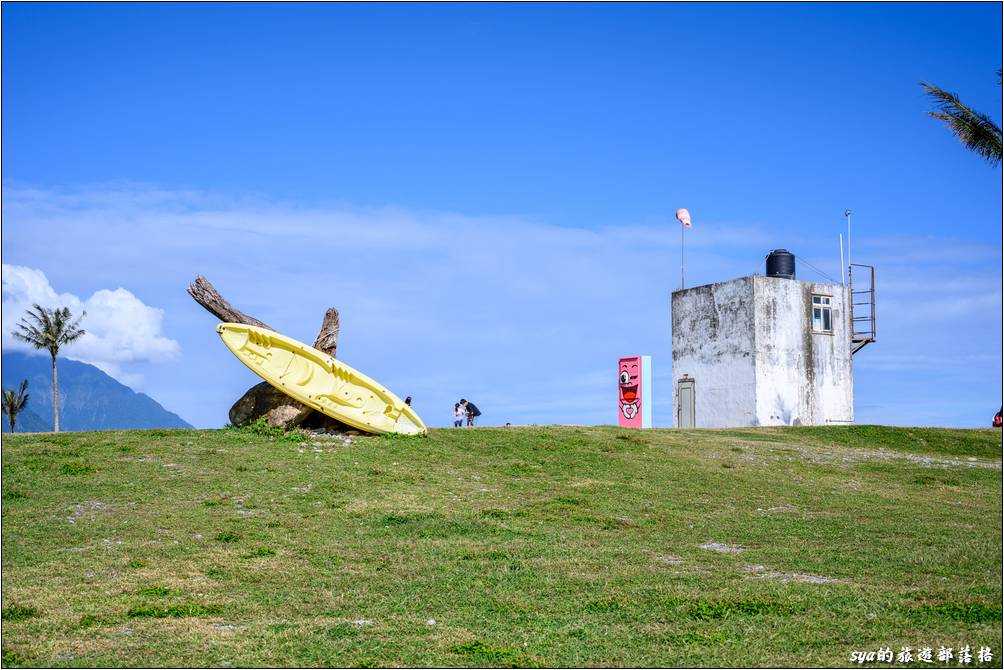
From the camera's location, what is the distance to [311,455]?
23.3m

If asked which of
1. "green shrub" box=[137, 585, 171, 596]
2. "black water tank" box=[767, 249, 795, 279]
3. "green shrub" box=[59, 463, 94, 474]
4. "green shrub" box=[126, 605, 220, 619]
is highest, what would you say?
"black water tank" box=[767, 249, 795, 279]

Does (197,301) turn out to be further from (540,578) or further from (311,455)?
(540,578)

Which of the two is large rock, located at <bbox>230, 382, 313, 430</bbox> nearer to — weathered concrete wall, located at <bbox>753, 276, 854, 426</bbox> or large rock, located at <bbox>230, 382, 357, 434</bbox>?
large rock, located at <bbox>230, 382, 357, 434</bbox>

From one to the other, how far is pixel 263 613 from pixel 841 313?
37.7m

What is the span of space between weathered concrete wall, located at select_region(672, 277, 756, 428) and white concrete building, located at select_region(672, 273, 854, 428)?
0.04m

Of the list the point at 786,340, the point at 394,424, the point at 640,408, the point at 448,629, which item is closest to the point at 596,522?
the point at 448,629

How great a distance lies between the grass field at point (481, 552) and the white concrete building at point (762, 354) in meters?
14.1

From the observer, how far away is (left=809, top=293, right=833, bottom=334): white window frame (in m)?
43.5

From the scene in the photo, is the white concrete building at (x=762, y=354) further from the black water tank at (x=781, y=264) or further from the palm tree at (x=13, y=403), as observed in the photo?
the palm tree at (x=13, y=403)

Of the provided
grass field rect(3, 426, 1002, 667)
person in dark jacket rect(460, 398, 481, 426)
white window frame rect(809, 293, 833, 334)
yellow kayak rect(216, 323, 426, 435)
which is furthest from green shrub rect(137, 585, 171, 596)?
white window frame rect(809, 293, 833, 334)

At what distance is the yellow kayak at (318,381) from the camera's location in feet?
81.2

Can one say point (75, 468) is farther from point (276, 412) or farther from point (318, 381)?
point (318, 381)

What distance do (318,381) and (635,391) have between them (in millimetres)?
15944

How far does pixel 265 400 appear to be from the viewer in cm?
2591
